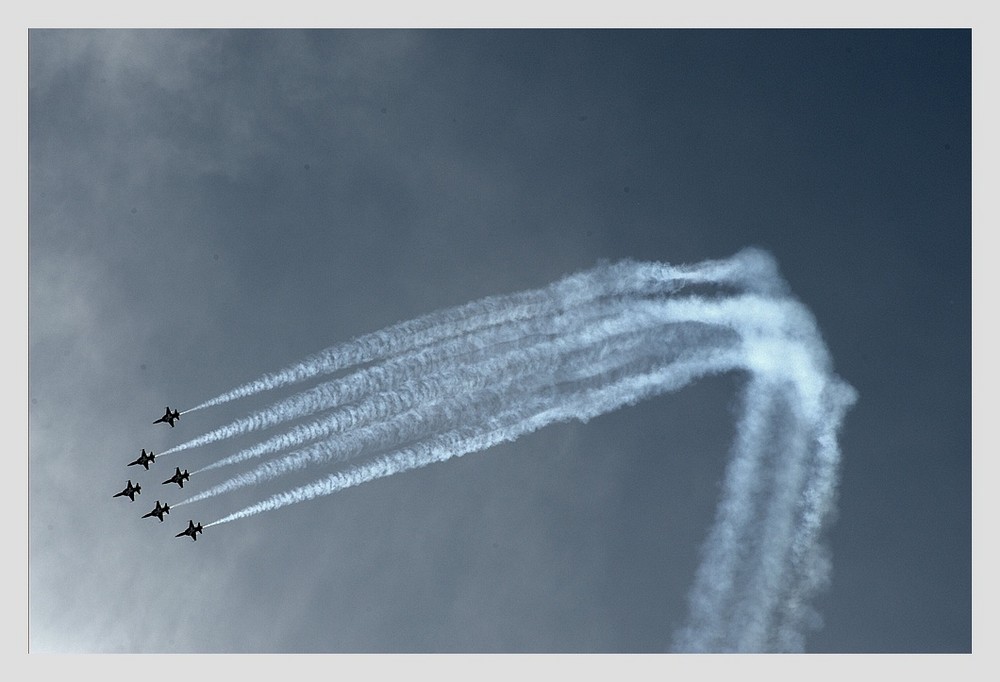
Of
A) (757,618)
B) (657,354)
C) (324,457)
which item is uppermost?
(657,354)

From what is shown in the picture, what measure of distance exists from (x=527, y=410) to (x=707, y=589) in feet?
50.1

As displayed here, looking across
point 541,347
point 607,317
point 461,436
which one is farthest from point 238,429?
point 607,317

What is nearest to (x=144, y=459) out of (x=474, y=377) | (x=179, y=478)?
(x=179, y=478)

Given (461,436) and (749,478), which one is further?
(749,478)

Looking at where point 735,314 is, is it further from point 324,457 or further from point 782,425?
point 324,457

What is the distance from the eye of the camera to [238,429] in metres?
65.9

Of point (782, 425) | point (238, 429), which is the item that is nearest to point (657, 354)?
point (782, 425)

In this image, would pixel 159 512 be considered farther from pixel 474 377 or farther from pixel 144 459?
pixel 474 377

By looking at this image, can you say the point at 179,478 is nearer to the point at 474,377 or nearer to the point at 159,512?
the point at 159,512

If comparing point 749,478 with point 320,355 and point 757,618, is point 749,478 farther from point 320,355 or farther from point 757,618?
point 320,355

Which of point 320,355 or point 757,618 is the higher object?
point 320,355

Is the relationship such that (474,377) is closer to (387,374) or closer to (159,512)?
(387,374)

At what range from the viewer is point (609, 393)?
6969 cm

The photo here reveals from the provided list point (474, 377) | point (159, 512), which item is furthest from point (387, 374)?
point (159, 512)
